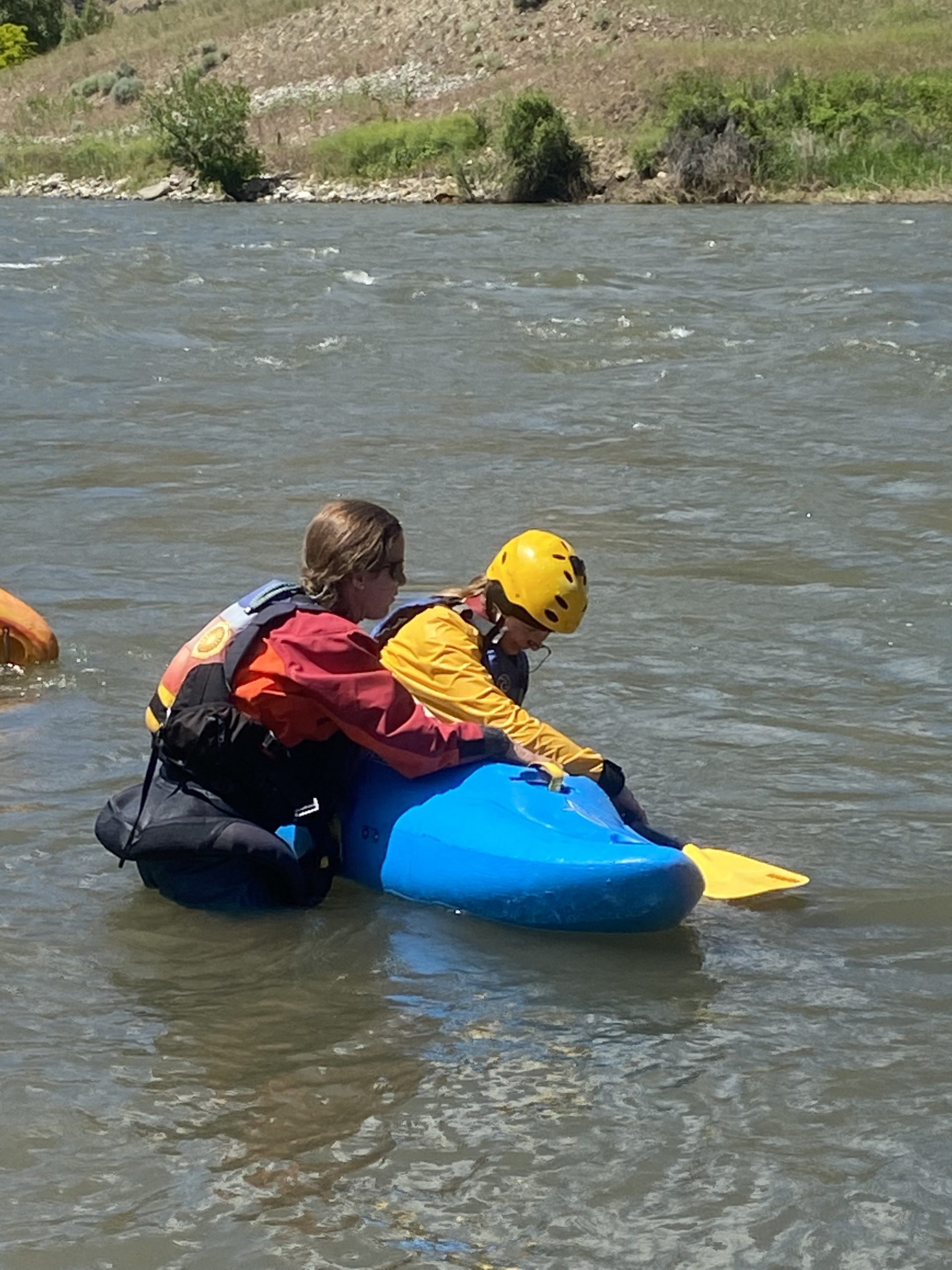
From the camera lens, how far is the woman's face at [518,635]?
14.7 ft

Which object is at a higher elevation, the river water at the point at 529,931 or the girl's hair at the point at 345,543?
the girl's hair at the point at 345,543

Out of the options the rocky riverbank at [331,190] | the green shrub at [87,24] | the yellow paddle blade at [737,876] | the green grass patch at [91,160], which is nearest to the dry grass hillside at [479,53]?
the rocky riverbank at [331,190]

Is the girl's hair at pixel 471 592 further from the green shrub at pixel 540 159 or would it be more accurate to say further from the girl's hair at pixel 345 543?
the green shrub at pixel 540 159

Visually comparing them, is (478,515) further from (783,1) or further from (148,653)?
(783,1)

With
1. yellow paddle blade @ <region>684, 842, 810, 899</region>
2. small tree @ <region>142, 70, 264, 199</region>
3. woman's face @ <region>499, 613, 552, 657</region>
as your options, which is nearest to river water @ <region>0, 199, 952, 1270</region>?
yellow paddle blade @ <region>684, 842, 810, 899</region>

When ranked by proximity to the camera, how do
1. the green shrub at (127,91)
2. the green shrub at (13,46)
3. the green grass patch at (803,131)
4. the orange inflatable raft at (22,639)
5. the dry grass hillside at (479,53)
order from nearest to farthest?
the orange inflatable raft at (22,639)
the green grass patch at (803,131)
the dry grass hillside at (479,53)
the green shrub at (127,91)
the green shrub at (13,46)

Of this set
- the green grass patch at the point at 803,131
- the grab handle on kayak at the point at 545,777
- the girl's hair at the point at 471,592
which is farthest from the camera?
the green grass patch at the point at 803,131

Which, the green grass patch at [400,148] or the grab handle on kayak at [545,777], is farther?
the green grass patch at [400,148]

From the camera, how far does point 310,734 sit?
420 centimetres

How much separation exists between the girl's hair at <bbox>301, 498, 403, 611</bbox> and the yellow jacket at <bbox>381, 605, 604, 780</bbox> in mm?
357

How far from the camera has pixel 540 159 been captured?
33750 millimetres

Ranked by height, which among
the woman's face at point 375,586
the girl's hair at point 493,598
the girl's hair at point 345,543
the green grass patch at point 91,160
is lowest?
the girl's hair at point 493,598

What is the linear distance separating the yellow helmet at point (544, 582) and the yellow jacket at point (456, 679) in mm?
156

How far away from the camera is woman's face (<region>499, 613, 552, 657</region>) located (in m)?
4.47
